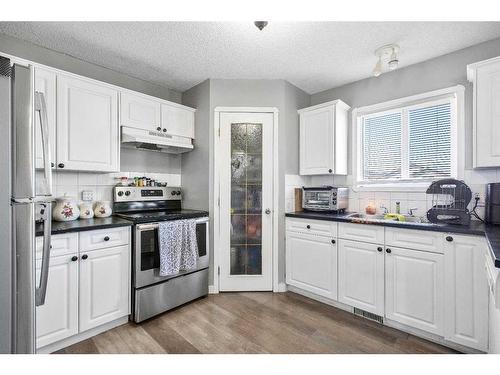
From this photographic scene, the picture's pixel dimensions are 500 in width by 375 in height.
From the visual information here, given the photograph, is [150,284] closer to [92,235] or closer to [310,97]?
[92,235]

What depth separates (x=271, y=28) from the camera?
200 cm

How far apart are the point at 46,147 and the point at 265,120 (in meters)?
2.15

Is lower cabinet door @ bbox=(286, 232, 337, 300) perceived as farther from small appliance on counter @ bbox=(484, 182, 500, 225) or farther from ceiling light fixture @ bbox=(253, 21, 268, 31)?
ceiling light fixture @ bbox=(253, 21, 268, 31)

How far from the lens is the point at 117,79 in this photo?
2742 millimetres

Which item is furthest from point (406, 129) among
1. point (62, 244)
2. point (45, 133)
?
point (62, 244)

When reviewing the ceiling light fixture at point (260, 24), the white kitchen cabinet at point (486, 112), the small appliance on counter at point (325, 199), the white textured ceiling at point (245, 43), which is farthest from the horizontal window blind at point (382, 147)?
the ceiling light fixture at point (260, 24)

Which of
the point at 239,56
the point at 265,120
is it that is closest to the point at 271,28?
the point at 239,56

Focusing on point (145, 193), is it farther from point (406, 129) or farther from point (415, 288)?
point (406, 129)

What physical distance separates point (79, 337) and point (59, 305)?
342mm

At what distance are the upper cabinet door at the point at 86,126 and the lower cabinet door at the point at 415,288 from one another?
271cm

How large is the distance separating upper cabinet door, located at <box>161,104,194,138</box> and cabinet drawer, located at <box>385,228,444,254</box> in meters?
2.38

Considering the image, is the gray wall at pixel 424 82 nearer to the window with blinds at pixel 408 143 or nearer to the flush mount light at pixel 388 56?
the window with blinds at pixel 408 143

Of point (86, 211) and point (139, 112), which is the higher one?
point (139, 112)

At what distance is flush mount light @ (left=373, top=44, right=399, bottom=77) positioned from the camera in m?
2.21
